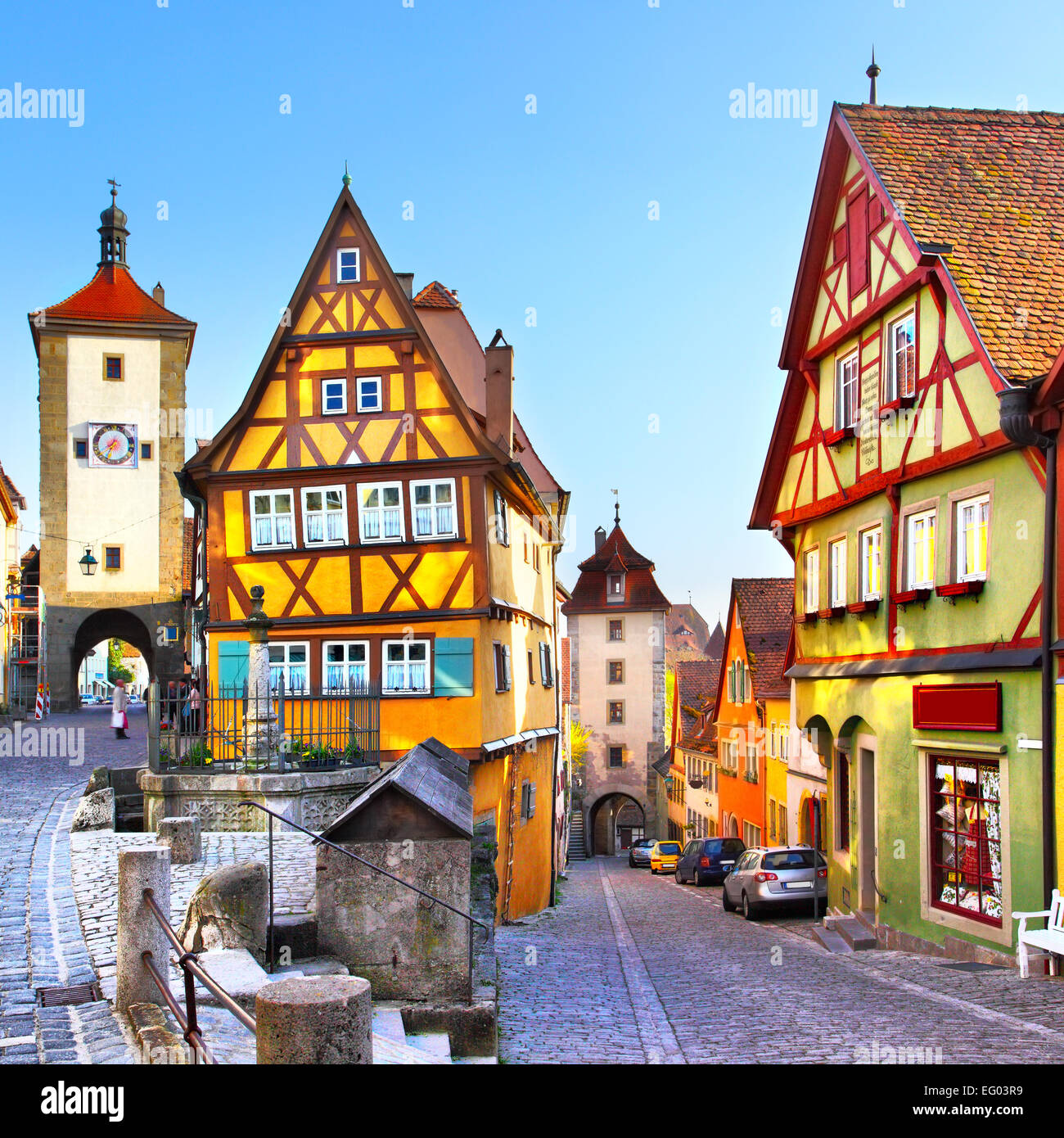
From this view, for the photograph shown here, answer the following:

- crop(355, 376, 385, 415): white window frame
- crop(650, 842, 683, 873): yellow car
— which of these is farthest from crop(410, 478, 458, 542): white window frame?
crop(650, 842, 683, 873): yellow car

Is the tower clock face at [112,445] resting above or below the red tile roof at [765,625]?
above

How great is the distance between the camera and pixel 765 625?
113ft

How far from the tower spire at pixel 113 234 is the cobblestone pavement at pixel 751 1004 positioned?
128ft

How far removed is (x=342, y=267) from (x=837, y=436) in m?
9.44

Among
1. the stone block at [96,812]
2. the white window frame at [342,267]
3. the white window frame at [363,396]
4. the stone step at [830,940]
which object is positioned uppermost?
the white window frame at [342,267]

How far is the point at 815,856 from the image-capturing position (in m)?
19.4

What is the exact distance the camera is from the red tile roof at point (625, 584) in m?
55.1

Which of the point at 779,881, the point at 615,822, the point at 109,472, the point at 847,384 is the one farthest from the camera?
the point at 615,822

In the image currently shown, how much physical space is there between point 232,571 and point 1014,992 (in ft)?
49.4

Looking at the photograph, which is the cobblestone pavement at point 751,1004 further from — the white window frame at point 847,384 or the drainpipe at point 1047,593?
the white window frame at point 847,384

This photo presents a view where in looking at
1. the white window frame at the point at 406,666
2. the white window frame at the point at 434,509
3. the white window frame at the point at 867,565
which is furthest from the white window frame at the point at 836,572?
the white window frame at the point at 406,666

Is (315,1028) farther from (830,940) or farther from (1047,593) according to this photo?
(830,940)

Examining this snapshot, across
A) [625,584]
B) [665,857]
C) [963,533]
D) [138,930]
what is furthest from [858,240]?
[625,584]
